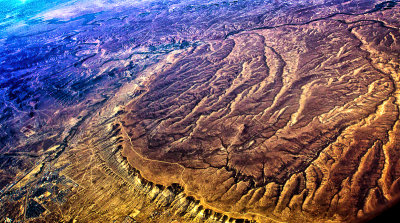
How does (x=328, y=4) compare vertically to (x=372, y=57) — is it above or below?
above

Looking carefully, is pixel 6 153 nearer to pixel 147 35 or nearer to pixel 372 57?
pixel 147 35

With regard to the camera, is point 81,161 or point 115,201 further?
point 81,161

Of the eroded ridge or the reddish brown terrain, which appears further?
the reddish brown terrain

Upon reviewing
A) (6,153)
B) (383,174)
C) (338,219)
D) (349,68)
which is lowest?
(6,153)

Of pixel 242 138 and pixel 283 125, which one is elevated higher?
pixel 283 125

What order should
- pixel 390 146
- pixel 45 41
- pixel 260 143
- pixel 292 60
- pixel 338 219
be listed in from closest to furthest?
1. pixel 338 219
2. pixel 390 146
3. pixel 260 143
4. pixel 292 60
5. pixel 45 41

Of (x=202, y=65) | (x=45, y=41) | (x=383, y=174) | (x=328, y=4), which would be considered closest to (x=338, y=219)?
(x=383, y=174)

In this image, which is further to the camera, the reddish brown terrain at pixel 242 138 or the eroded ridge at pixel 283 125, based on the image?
the reddish brown terrain at pixel 242 138

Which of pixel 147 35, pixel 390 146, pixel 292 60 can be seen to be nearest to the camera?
pixel 390 146
